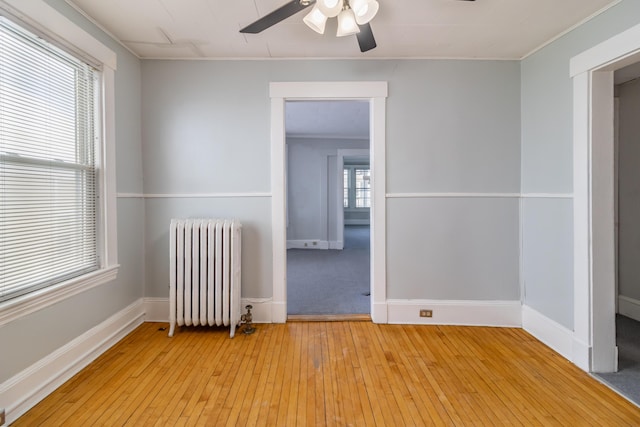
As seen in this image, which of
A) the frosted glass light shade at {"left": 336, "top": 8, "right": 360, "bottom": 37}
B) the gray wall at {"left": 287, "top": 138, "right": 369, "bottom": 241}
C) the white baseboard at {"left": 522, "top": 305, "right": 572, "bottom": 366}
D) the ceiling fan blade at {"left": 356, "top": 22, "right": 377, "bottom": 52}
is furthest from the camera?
the gray wall at {"left": 287, "top": 138, "right": 369, "bottom": 241}

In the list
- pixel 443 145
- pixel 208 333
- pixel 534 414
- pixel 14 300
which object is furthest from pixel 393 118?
pixel 14 300

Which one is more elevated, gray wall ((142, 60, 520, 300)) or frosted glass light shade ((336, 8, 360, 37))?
frosted glass light shade ((336, 8, 360, 37))

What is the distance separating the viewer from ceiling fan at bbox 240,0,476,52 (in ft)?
5.09

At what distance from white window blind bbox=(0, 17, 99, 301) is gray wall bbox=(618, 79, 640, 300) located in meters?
A: 4.70

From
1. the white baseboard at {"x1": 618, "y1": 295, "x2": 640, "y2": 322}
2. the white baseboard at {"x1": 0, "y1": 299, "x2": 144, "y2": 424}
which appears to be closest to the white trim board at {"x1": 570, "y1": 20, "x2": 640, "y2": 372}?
the white baseboard at {"x1": 618, "y1": 295, "x2": 640, "y2": 322}

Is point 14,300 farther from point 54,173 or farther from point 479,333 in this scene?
point 479,333

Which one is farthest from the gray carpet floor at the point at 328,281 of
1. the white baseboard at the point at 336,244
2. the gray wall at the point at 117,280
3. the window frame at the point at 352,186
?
the window frame at the point at 352,186

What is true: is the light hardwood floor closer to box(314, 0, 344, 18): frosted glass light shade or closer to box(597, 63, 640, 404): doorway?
box(597, 63, 640, 404): doorway

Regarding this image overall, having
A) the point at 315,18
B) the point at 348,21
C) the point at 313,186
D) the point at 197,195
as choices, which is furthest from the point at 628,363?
the point at 313,186

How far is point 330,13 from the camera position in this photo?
1.61 m

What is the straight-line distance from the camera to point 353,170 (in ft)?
35.1

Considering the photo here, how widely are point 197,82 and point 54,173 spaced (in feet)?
4.44

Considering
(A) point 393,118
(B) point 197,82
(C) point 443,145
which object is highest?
(B) point 197,82

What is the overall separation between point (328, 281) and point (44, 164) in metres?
3.12
